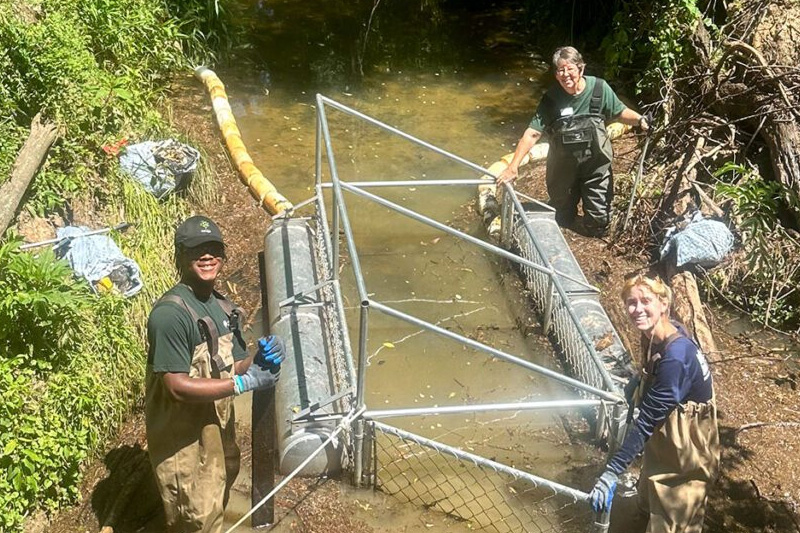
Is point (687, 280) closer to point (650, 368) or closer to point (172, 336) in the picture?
point (650, 368)

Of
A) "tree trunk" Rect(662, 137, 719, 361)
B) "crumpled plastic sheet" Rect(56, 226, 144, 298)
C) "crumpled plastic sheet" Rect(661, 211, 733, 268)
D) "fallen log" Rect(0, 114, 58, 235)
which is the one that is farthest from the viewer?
"crumpled plastic sheet" Rect(661, 211, 733, 268)

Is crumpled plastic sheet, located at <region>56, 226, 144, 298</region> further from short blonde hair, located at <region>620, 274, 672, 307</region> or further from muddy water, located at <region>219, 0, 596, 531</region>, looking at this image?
short blonde hair, located at <region>620, 274, 672, 307</region>

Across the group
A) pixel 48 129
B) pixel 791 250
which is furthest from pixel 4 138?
pixel 791 250

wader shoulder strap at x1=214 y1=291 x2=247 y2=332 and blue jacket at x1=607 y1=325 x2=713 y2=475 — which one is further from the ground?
wader shoulder strap at x1=214 y1=291 x2=247 y2=332

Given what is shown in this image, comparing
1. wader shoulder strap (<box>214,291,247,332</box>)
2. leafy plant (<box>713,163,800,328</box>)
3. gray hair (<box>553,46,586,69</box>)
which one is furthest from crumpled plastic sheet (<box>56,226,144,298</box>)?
leafy plant (<box>713,163,800,328</box>)

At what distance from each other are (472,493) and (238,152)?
15.0 ft

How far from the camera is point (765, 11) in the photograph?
7.80m

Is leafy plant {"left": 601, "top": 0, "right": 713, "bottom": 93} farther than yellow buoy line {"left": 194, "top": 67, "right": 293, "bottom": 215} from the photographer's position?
Yes

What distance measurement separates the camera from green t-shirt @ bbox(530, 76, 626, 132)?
6.68 metres

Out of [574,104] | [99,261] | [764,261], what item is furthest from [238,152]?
[764,261]

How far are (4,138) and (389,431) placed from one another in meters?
4.08

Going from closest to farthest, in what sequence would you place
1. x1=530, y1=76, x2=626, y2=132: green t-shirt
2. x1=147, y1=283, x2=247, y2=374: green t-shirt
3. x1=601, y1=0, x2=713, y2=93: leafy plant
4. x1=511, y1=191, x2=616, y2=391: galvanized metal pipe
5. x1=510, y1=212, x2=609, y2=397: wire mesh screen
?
x1=147, y1=283, x2=247, y2=374: green t-shirt
x1=511, y1=191, x2=616, y2=391: galvanized metal pipe
x1=510, y1=212, x2=609, y2=397: wire mesh screen
x1=530, y1=76, x2=626, y2=132: green t-shirt
x1=601, y1=0, x2=713, y2=93: leafy plant

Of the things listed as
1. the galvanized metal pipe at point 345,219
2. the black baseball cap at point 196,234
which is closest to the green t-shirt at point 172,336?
the black baseball cap at point 196,234

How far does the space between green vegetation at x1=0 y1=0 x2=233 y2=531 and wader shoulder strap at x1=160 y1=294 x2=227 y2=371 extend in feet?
4.60
